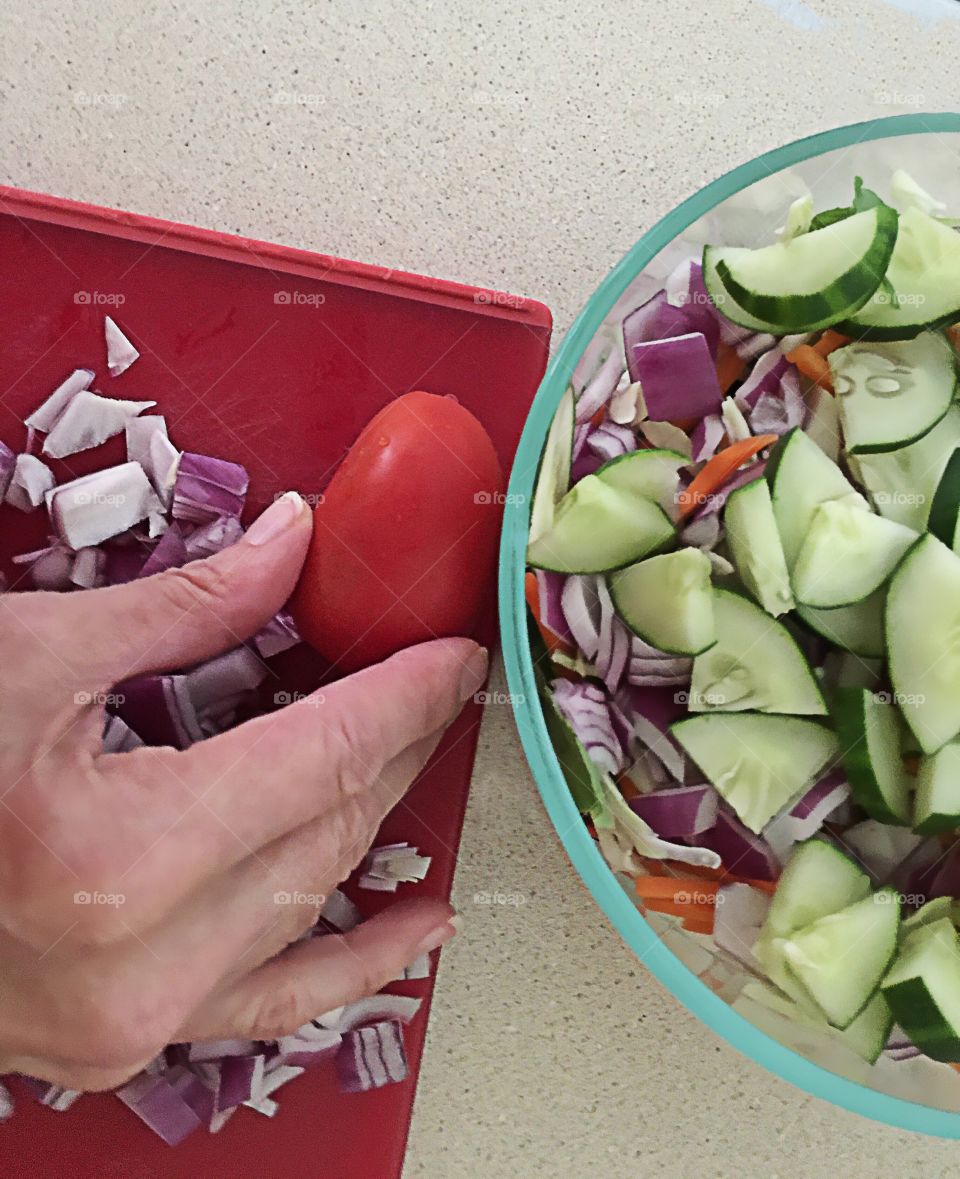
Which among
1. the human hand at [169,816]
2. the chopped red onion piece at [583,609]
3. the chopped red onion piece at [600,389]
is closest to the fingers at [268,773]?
the human hand at [169,816]

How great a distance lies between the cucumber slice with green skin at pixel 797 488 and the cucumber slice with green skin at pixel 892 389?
3 centimetres

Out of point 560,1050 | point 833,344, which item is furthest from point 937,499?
point 560,1050

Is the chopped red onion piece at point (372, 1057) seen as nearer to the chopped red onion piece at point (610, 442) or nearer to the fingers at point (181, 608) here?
the fingers at point (181, 608)

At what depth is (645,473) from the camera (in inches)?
26.6

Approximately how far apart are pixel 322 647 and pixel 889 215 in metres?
0.52

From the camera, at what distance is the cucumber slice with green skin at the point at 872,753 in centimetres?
66

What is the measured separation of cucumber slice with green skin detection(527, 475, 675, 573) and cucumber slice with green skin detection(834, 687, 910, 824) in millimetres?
170

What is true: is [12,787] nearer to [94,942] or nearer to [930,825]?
[94,942]

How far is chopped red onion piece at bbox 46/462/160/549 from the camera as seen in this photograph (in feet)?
2.52

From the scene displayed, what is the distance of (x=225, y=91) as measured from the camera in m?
0.85

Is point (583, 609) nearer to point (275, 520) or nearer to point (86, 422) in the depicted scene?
point (275, 520)

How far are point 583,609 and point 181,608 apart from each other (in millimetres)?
297

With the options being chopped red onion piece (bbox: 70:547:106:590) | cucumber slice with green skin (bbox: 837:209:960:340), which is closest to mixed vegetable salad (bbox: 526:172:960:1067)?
cucumber slice with green skin (bbox: 837:209:960:340)

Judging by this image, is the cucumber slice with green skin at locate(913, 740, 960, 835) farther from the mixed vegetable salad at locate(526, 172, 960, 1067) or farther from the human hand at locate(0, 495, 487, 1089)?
the human hand at locate(0, 495, 487, 1089)
